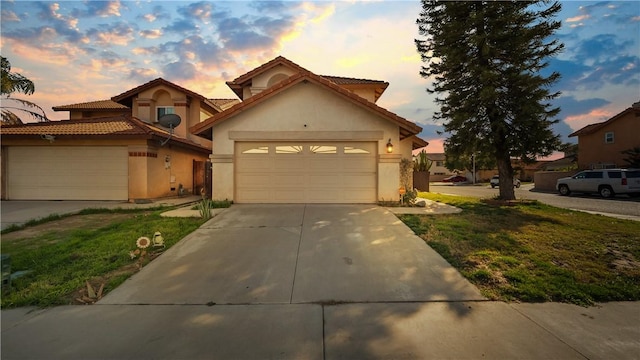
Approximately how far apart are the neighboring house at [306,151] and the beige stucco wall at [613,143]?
79.5 feet

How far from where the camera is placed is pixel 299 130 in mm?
11078

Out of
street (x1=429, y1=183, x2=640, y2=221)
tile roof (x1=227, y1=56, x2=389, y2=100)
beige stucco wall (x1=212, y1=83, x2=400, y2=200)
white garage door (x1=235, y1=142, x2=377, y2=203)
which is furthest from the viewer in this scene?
tile roof (x1=227, y1=56, x2=389, y2=100)

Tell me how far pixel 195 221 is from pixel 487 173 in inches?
2098

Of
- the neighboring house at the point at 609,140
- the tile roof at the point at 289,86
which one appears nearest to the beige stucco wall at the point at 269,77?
the tile roof at the point at 289,86

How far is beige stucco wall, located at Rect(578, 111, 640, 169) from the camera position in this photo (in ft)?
77.5

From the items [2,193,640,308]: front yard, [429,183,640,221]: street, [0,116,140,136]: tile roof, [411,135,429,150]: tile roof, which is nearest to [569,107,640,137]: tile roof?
[429,183,640,221]: street

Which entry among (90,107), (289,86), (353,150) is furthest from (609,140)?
(90,107)

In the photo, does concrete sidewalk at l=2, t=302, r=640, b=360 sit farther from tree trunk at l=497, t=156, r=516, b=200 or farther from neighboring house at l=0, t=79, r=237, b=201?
neighboring house at l=0, t=79, r=237, b=201

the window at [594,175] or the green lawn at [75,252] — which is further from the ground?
the window at [594,175]

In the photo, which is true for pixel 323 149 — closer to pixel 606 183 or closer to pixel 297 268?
pixel 297 268

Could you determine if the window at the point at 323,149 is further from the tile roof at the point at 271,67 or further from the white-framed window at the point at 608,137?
Result: the white-framed window at the point at 608,137

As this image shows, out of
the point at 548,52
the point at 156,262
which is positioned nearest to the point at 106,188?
the point at 156,262

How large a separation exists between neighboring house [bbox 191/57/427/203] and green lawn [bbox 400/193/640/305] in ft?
9.60

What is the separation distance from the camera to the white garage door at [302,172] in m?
11.2
